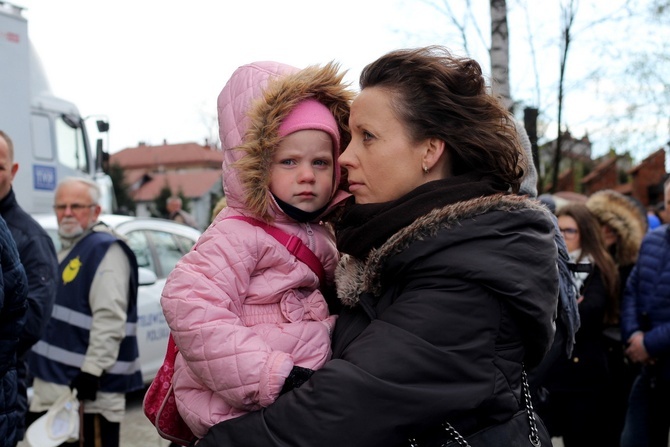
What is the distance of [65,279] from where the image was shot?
4246 mm

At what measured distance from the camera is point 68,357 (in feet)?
13.4

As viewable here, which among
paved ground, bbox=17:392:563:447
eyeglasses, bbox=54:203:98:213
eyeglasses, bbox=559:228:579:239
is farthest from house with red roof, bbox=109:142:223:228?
eyeglasses, bbox=559:228:579:239

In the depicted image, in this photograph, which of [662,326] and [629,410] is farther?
[629,410]

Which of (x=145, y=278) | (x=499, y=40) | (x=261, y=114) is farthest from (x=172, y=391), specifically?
(x=499, y=40)

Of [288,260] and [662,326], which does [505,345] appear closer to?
[288,260]

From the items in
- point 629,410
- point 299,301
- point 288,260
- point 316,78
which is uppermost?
point 316,78

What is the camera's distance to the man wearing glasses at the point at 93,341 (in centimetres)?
405

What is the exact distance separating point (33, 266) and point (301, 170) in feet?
7.55

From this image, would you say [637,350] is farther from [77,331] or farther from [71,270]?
[71,270]

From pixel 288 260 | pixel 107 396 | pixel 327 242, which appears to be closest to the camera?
pixel 288 260

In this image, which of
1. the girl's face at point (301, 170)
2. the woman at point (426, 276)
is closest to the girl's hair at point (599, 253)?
Answer: the woman at point (426, 276)

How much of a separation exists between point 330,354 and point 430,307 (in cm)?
40

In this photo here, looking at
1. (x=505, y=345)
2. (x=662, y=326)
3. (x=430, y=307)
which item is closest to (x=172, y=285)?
(x=430, y=307)

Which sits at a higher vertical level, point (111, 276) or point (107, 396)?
point (111, 276)
